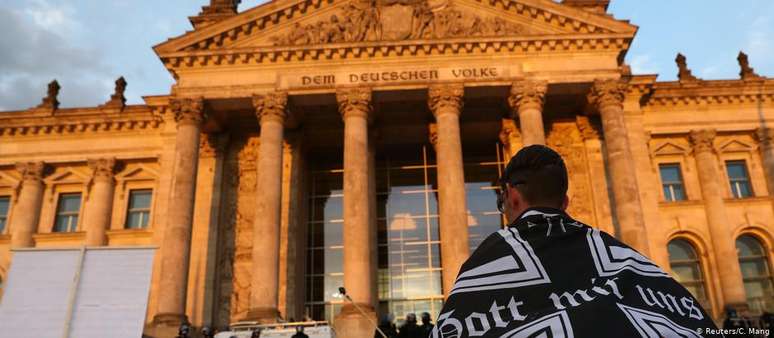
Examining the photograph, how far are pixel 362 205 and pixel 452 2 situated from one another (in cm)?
985

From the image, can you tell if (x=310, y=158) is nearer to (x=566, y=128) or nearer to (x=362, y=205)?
(x=362, y=205)

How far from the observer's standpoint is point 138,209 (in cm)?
3191

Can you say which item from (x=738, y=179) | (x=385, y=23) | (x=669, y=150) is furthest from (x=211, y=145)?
(x=738, y=179)

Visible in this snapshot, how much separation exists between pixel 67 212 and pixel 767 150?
112ft

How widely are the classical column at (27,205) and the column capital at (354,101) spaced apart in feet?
54.9

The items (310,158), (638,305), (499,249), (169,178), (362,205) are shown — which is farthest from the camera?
(310,158)

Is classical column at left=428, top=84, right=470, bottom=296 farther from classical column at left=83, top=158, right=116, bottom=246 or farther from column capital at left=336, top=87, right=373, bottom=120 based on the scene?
classical column at left=83, top=158, right=116, bottom=246

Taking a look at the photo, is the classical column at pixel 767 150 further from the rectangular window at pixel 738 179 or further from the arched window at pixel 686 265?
the arched window at pixel 686 265

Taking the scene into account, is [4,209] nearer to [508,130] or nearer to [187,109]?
[187,109]

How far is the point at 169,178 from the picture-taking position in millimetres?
28656

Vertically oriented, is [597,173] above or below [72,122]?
below

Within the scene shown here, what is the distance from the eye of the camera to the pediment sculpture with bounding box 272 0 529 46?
2703cm

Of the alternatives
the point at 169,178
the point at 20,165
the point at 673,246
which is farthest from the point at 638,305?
the point at 20,165

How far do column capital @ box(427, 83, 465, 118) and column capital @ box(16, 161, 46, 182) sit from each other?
2015cm
